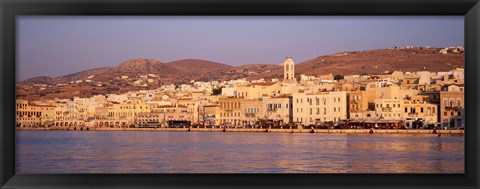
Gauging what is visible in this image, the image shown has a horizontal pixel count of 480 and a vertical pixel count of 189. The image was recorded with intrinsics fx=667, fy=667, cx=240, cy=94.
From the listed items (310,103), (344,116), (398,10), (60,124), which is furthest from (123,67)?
(398,10)

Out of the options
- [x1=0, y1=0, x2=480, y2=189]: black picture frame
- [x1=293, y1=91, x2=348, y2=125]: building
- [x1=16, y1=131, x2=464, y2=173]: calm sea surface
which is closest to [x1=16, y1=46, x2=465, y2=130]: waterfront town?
[x1=293, y1=91, x2=348, y2=125]: building

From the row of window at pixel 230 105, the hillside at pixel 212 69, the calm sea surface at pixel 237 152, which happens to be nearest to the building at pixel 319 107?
the calm sea surface at pixel 237 152

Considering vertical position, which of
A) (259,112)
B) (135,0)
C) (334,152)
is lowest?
(334,152)

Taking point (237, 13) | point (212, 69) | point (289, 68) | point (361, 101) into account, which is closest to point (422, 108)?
point (361, 101)

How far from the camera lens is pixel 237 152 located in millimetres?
8219

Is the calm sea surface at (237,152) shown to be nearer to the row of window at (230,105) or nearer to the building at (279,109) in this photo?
the building at (279,109)

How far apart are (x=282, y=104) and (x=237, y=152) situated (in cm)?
100

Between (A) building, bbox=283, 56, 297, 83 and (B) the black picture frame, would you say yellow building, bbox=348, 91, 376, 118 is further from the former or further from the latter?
(B) the black picture frame

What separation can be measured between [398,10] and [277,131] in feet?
18.7

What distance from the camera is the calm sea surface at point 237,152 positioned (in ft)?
19.9

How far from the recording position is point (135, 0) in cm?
285

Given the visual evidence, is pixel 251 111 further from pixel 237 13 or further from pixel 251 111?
pixel 237 13

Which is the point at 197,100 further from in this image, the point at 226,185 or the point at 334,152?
the point at 226,185

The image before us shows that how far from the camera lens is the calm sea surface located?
6070mm
